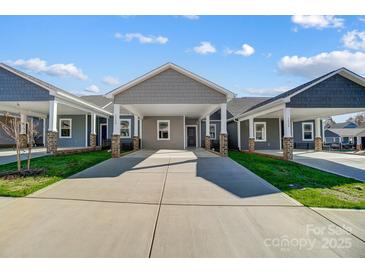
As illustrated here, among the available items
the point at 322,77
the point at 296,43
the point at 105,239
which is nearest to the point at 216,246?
the point at 105,239

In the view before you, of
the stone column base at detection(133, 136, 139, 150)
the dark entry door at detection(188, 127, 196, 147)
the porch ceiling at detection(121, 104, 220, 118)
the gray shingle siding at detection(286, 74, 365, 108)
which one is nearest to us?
the gray shingle siding at detection(286, 74, 365, 108)

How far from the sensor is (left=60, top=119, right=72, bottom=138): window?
64.1ft

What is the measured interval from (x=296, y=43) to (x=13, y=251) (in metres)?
12.3

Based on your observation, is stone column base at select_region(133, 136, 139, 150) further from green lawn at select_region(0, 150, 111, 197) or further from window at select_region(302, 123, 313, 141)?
window at select_region(302, 123, 313, 141)

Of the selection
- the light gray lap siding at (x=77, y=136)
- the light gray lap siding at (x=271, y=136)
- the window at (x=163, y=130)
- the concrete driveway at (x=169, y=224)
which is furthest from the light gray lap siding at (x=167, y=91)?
the light gray lap siding at (x=271, y=136)

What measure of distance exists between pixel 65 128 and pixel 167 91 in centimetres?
1211

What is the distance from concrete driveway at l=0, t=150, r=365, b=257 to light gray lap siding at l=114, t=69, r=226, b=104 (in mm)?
7147

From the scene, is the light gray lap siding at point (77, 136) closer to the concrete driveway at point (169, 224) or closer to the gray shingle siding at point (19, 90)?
the gray shingle siding at point (19, 90)

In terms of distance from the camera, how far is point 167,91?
12.6 meters

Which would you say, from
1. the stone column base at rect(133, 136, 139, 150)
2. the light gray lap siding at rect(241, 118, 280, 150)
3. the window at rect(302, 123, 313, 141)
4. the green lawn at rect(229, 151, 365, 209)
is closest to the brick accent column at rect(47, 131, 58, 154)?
the stone column base at rect(133, 136, 139, 150)

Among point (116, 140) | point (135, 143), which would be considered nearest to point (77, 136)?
point (135, 143)

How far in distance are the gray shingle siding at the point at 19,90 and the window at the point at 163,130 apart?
9249 millimetres

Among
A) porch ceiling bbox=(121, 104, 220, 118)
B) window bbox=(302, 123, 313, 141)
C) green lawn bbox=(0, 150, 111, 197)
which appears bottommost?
green lawn bbox=(0, 150, 111, 197)

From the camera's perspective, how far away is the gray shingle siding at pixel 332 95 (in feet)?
38.8
